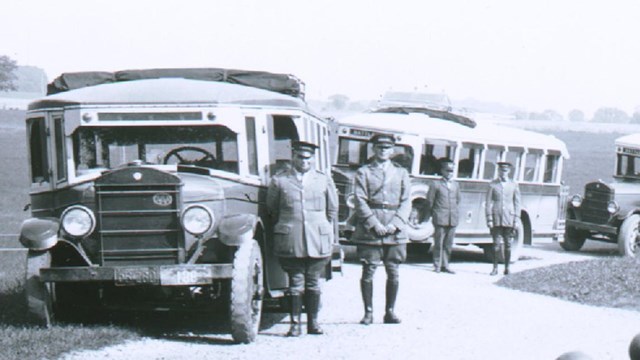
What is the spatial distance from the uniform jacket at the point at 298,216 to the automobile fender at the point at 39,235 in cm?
204

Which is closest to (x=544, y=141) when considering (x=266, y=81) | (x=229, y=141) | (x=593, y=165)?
(x=266, y=81)

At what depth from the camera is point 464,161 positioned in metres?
19.6

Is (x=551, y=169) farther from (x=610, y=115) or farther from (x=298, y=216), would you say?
(x=610, y=115)

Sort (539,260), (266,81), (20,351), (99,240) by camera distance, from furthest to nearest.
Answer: (539,260)
(266,81)
(99,240)
(20,351)

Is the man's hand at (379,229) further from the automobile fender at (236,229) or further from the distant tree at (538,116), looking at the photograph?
the distant tree at (538,116)

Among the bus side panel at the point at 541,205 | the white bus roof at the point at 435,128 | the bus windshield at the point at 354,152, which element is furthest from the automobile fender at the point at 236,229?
the bus side panel at the point at 541,205

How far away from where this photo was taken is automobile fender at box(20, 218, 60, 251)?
9.20 meters

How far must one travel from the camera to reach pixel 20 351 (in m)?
8.16

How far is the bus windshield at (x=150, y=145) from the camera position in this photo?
9977mm

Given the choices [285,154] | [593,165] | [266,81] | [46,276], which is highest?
[266,81]

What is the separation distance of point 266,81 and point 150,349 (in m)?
3.96

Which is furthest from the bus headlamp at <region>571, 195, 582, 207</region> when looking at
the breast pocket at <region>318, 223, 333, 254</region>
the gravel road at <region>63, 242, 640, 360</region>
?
the breast pocket at <region>318, 223, 333, 254</region>

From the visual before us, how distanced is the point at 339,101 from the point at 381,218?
405 ft

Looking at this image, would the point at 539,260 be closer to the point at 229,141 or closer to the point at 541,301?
the point at 541,301
